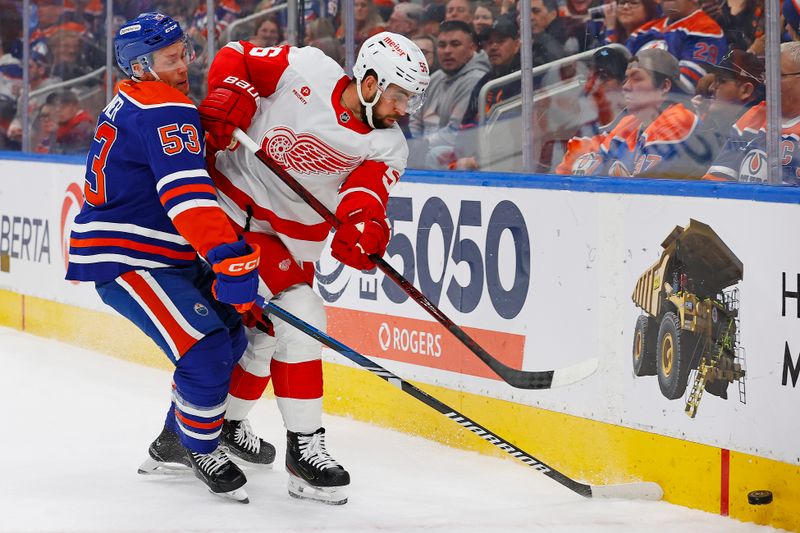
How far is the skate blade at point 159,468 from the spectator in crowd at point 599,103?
1390 millimetres

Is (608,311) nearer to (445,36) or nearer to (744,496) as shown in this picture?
(744,496)

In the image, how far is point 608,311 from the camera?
3309 millimetres

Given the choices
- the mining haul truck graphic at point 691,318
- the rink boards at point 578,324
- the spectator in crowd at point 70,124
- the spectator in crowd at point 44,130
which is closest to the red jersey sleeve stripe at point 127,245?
the rink boards at point 578,324

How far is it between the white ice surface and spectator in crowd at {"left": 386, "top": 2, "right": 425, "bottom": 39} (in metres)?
1.21

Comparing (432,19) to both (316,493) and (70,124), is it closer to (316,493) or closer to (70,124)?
(316,493)

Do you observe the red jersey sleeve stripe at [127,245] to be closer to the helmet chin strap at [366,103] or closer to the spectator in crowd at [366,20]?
the helmet chin strap at [366,103]

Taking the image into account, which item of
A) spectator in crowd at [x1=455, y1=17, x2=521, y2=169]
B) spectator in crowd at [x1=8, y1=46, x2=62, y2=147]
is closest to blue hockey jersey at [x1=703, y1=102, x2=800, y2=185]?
spectator in crowd at [x1=455, y1=17, x2=521, y2=169]

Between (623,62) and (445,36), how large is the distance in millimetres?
772

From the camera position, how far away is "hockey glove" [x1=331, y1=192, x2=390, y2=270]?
9.85ft

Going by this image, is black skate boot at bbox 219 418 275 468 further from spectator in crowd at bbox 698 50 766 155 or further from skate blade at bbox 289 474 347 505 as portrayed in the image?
spectator in crowd at bbox 698 50 766 155

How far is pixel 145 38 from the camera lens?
2.98 metres

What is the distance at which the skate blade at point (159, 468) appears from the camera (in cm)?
333

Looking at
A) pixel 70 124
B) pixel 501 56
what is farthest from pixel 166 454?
pixel 70 124

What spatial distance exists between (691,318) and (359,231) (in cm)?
85
